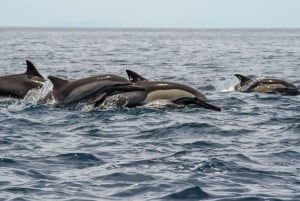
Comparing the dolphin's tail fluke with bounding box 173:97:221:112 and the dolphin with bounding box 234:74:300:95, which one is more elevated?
the dolphin's tail fluke with bounding box 173:97:221:112

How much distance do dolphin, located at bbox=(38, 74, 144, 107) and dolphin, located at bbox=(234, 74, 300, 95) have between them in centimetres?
624

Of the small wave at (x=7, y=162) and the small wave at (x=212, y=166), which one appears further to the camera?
the small wave at (x=7, y=162)

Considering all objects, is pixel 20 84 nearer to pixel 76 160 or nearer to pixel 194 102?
pixel 194 102

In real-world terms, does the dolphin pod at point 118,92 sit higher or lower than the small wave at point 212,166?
higher

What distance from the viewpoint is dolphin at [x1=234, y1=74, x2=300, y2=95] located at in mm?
22922

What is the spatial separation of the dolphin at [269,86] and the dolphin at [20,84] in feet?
24.4

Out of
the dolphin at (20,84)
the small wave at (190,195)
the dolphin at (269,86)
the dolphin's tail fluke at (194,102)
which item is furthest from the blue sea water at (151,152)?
the dolphin at (269,86)

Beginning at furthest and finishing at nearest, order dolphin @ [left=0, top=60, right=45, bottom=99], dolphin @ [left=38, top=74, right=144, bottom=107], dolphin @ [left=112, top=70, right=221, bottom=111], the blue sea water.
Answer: dolphin @ [left=0, top=60, right=45, bottom=99] < dolphin @ [left=112, top=70, right=221, bottom=111] < dolphin @ [left=38, top=74, right=144, bottom=107] < the blue sea water

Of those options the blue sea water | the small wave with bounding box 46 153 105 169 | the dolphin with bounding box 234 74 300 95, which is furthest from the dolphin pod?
the small wave with bounding box 46 153 105 169

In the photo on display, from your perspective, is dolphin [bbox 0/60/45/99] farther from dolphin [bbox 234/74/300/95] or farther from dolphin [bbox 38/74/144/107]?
dolphin [bbox 234/74/300/95]

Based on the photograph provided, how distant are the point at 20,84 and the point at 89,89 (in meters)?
3.50

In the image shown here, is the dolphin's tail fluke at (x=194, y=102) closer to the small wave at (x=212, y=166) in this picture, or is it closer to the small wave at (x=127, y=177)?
the small wave at (x=212, y=166)

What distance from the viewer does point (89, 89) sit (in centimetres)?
1869

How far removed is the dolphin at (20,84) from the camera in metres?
21.1
